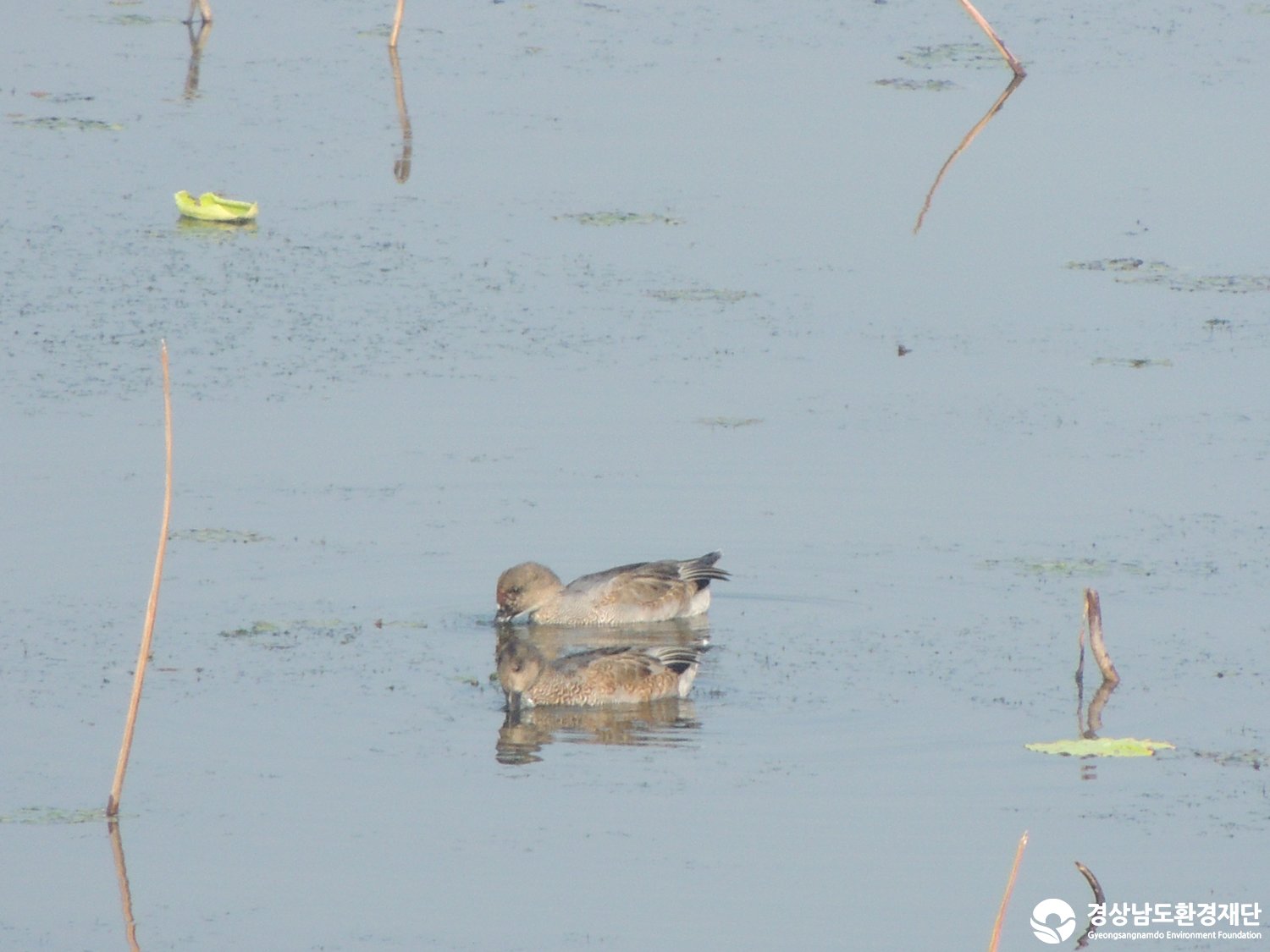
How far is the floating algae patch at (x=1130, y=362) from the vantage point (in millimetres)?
11751

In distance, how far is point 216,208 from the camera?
13.6 metres

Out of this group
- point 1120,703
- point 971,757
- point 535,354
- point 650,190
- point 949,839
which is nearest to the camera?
point 949,839

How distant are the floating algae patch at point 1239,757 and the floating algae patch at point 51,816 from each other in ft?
12.3

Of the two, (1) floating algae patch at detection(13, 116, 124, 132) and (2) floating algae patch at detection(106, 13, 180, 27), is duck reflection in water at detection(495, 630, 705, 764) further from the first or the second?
A: (2) floating algae patch at detection(106, 13, 180, 27)

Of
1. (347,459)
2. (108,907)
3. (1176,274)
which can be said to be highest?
(1176,274)

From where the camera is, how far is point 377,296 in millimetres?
12438

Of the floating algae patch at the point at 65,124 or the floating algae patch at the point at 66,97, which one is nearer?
the floating algae patch at the point at 65,124

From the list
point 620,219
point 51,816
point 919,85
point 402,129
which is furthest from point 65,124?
point 51,816

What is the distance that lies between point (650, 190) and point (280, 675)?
6727 mm

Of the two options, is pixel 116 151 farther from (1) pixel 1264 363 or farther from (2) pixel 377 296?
(1) pixel 1264 363

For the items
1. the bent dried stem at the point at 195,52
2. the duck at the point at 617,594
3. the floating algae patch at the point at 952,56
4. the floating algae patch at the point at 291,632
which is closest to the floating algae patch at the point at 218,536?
the floating algae patch at the point at 291,632

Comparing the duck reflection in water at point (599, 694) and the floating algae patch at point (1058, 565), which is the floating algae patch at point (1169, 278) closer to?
the floating algae patch at point (1058, 565)

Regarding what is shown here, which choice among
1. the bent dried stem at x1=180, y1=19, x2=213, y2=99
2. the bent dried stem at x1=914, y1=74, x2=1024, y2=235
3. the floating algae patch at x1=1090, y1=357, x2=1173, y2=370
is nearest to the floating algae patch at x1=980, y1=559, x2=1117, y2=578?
the floating algae patch at x1=1090, y1=357, x2=1173, y2=370

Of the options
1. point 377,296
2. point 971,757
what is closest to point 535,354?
point 377,296
